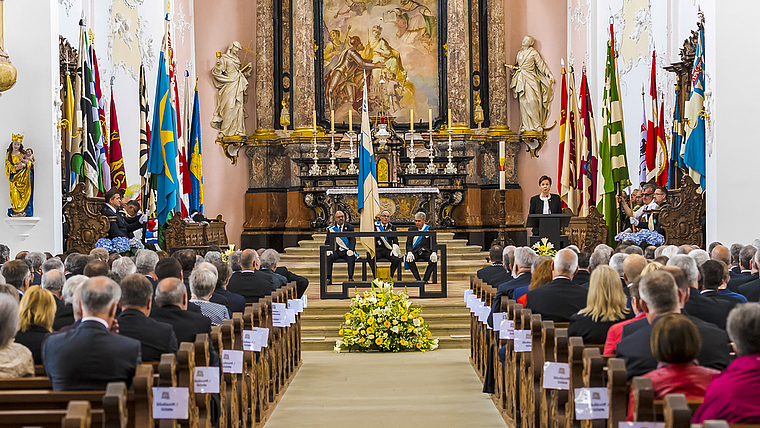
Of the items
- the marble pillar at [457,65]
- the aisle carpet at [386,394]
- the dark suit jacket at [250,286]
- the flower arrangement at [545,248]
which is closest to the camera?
the aisle carpet at [386,394]

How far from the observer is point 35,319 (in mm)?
3982

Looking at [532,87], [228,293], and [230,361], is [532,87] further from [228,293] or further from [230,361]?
[230,361]

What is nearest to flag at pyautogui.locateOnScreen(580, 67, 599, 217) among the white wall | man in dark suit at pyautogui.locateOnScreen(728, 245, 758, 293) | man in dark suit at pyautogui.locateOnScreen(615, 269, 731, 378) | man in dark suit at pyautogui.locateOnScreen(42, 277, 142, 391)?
man in dark suit at pyautogui.locateOnScreen(728, 245, 758, 293)

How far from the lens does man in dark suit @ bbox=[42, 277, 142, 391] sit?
10.8ft

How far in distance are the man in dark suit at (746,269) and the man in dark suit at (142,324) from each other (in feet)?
13.9

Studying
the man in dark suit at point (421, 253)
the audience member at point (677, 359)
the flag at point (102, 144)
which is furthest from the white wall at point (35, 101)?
the audience member at point (677, 359)

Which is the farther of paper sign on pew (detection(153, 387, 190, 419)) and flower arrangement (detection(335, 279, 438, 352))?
flower arrangement (detection(335, 279, 438, 352))

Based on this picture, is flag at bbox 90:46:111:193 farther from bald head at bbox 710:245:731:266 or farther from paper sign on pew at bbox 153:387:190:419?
paper sign on pew at bbox 153:387:190:419

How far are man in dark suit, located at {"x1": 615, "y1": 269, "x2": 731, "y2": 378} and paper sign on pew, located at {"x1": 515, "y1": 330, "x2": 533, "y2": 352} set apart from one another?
1.40m

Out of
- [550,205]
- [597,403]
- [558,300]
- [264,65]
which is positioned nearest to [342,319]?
[550,205]

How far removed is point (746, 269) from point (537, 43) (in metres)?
11.6

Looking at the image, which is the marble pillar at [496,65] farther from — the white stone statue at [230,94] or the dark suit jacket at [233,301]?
the dark suit jacket at [233,301]

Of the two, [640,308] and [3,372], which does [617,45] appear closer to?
[640,308]

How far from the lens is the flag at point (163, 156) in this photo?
39.1 ft
